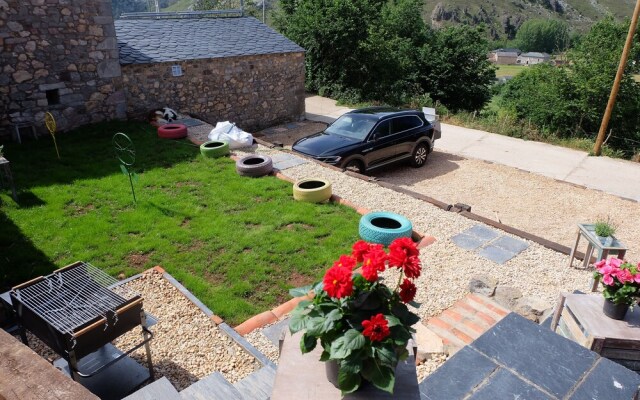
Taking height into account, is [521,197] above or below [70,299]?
below

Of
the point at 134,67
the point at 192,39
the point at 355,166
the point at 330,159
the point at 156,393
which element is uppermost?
the point at 192,39

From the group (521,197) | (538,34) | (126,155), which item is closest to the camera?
(126,155)

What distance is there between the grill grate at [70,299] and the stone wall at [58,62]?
8.90m

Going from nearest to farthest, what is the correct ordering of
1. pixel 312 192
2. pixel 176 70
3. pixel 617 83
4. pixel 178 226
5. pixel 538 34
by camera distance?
1. pixel 178 226
2. pixel 312 192
3. pixel 176 70
4. pixel 617 83
5. pixel 538 34

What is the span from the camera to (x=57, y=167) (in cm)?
951

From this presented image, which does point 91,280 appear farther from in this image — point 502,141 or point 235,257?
point 502,141

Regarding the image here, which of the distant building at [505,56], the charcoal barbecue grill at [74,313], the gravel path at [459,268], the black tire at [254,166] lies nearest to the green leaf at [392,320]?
the charcoal barbecue grill at [74,313]

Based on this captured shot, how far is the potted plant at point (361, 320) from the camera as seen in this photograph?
6.86ft

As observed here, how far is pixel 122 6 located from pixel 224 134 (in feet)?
318

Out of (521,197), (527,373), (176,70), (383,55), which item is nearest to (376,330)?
(527,373)

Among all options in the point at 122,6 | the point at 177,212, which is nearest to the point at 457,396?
the point at 177,212

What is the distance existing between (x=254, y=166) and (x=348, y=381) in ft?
24.9

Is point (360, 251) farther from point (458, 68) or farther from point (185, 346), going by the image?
point (458, 68)

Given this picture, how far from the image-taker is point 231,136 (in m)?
11.2
